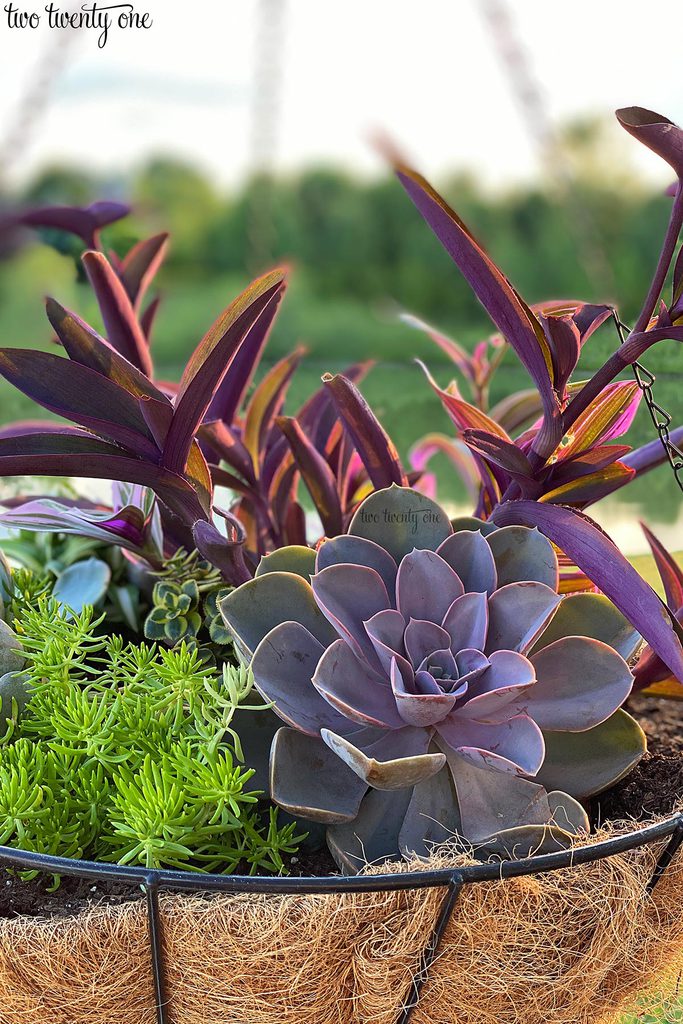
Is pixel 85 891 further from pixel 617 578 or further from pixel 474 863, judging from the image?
pixel 617 578

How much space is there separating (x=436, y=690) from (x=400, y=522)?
0.31 feet

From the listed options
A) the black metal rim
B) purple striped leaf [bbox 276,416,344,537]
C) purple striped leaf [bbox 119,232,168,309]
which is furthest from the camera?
purple striped leaf [bbox 119,232,168,309]

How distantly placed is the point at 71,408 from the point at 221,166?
409cm

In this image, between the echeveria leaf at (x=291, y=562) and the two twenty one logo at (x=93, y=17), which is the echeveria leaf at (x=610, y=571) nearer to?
the echeveria leaf at (x=291, y=562)

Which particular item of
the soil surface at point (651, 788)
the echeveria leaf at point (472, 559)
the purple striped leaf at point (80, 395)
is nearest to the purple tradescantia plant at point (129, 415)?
the purple striped leaf at point (80, 395)

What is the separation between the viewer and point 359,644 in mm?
434

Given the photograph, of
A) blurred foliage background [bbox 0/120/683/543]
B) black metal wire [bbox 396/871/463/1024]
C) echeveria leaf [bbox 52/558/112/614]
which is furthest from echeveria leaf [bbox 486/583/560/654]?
blurred foliage background [bbox 0/120/683/543]

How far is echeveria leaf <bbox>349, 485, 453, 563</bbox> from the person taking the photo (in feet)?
1.55

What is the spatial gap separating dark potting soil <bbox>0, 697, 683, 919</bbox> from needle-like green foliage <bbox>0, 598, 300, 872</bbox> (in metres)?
0.01

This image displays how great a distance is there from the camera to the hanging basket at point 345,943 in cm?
38

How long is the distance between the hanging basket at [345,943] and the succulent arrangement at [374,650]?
0.08 feet

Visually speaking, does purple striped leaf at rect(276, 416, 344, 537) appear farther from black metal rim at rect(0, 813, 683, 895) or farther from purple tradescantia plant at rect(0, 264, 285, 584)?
black metal rim at rect(0, 813, 683, 895)

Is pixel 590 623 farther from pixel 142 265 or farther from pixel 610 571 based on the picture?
pixel 142 265

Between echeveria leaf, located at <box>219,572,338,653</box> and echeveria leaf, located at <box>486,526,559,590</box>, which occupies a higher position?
echeveria leaf, located at <box>486,526,559,590</box>
